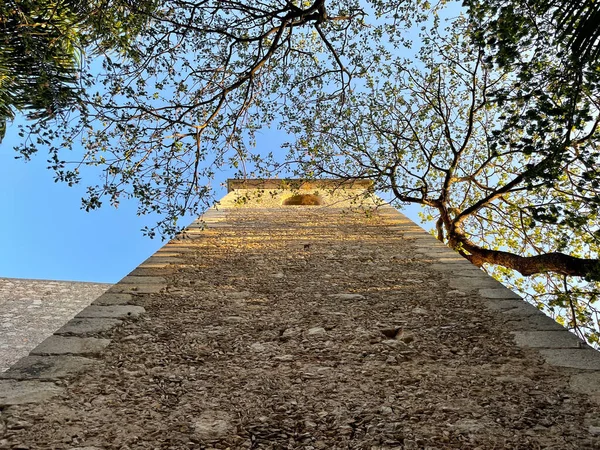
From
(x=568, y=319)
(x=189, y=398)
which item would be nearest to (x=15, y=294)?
(x=189, y=398)

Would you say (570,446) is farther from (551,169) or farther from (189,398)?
(551,169)

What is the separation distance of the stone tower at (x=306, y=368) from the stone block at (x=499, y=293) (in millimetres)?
25

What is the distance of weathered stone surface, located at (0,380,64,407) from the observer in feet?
8.25

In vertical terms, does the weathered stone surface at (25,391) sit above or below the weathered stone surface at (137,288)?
below

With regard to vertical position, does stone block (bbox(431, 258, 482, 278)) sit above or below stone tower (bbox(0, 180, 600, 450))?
above

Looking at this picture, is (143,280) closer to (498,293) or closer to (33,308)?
(498,293)

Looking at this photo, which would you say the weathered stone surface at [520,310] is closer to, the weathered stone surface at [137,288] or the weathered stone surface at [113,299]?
the weathered stone surface at [137,288]

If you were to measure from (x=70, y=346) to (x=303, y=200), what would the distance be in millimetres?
8086

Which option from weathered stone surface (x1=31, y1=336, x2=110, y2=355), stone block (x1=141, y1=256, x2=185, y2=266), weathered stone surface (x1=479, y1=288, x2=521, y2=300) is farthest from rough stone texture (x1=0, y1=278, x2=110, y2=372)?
weathered stone surface (x1=479, y1=288, x2=521, y2=300)

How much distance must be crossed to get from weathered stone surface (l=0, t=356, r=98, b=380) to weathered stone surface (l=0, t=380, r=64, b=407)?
0.20 ft

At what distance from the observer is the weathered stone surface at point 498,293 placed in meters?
4.06

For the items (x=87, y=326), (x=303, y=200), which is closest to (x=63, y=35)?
(x=87, y=326)

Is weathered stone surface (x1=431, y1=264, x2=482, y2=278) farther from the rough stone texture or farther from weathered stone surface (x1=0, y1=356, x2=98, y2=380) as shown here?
the rough stone texture

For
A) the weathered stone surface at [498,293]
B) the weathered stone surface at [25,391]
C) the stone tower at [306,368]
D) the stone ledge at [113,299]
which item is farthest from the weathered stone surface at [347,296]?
the weathered stone surface at [25,391]
